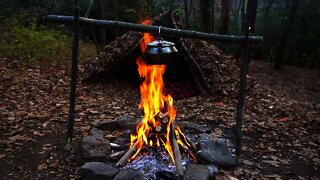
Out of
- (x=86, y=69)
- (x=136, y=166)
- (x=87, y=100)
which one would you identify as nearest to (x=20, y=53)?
(x=86, y=69)

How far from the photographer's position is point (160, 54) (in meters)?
4.26

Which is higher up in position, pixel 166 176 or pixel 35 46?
pixel 35 46

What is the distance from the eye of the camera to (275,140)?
6301 millimetres

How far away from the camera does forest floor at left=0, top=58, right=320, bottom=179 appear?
16.5 feet

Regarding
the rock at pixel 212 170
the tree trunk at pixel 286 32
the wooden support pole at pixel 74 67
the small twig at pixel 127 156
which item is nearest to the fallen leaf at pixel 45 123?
the wooden support pole at pixel 74 67

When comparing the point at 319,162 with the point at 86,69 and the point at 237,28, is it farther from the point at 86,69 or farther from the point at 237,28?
the point at 237,28

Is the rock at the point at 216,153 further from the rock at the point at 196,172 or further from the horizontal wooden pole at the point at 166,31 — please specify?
the horizontal wooden pole at the point at 166,31

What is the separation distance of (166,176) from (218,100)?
4309mm

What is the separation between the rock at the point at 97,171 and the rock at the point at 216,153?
147 centimetres

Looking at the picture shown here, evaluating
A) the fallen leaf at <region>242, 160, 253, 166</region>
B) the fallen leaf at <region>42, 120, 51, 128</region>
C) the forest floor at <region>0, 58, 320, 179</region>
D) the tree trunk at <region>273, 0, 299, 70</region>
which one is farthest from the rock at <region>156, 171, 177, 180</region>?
the tree trunk at <region>273, 0, 299, 70</region>

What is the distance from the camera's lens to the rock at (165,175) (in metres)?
4.45

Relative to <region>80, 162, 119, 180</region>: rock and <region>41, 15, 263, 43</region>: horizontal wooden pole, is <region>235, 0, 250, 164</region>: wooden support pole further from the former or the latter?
<region>80, 162, 119, 180</region>: rock

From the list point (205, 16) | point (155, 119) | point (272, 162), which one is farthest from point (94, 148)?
point (205, 16)

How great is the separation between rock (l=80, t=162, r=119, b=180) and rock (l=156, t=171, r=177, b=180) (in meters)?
0.60
